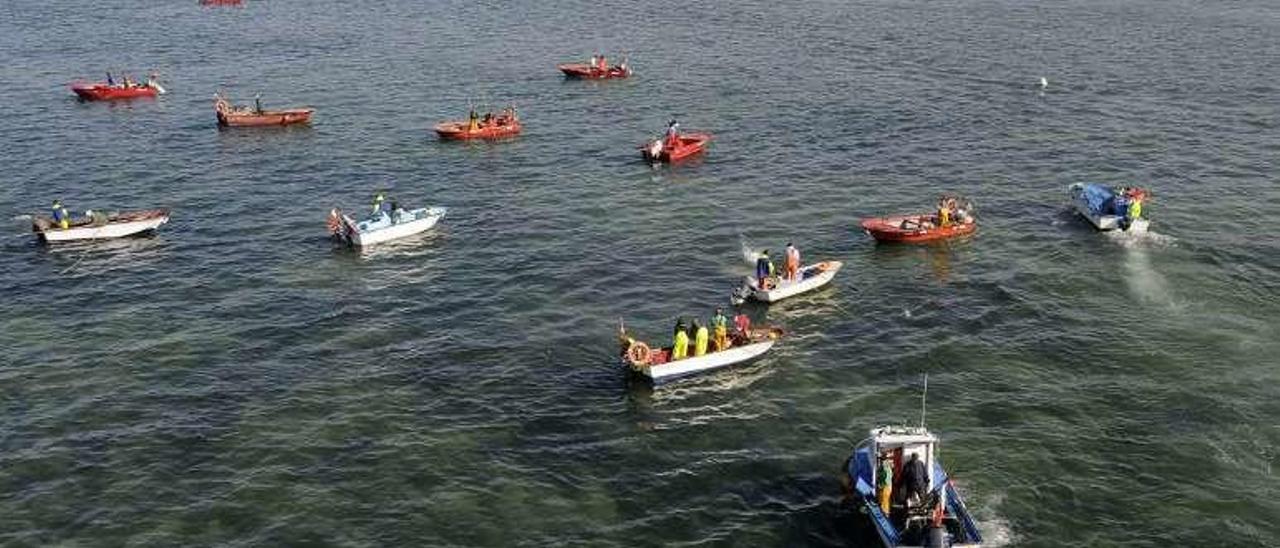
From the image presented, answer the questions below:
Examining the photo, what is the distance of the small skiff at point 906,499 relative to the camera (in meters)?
29.4

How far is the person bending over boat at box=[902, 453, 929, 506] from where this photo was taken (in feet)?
98.9

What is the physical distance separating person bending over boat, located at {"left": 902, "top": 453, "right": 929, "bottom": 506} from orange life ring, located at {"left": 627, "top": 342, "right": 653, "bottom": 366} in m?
11.2

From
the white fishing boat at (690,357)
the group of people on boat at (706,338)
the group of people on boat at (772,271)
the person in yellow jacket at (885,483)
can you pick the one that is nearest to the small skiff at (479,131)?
the group of people on boat at (772,271)

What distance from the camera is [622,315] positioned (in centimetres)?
4666

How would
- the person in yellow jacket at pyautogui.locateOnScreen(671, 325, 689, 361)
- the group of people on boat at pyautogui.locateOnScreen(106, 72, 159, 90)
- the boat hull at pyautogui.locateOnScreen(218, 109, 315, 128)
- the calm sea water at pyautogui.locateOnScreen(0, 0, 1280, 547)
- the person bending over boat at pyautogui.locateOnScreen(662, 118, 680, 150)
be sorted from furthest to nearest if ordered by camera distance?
1. the group of people on boat at pyautogui.locateOnScreen(106, 72, 159, 90)
2. the boat hull at pyautogui.locateOnScreen(218, 109, 315, 128)
3. the person bending over boat at pyautogui.locateOnScreen(662, 118, 680, 150)
4. the person in yellow jacket at pyautogui.locateOnScreen(671, 325, 689, 361)
5. the calm sea water at pyautogui.locateOnScreen(0, 0, 1280, 547)

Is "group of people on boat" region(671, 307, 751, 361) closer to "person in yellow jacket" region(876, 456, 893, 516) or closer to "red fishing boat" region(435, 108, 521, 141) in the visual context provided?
"person in yellow jacket" region(876, 456, 893, 516)

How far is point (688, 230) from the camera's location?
5716 cm

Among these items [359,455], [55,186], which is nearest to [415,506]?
[359,455]

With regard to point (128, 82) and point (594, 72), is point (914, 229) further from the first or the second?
point (128, 82)

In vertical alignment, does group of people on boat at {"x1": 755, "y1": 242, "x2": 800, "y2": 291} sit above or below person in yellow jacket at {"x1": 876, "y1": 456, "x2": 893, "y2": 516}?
above

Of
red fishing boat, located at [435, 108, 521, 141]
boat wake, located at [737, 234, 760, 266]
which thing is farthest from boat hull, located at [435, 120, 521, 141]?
boat wake, located at [737, 234, 760, 266]

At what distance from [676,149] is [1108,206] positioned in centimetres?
2543

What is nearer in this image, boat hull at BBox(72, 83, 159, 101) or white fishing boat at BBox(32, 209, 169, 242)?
white fishing boat at BBox(32, 209, 169, 242)

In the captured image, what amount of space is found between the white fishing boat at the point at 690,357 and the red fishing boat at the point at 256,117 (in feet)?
152
